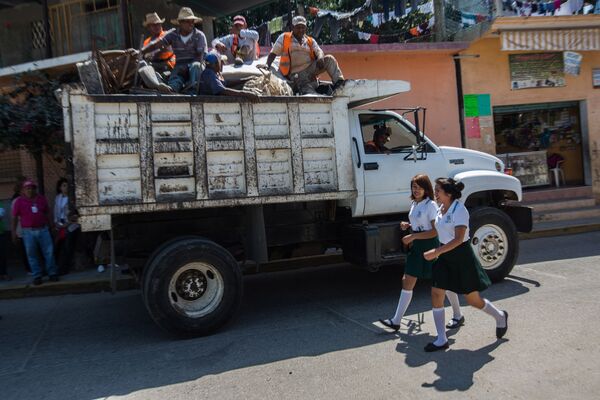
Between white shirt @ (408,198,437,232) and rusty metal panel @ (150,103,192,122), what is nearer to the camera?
white shirt @ (408,198,437,232)

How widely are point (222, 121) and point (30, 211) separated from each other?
4.52 metres

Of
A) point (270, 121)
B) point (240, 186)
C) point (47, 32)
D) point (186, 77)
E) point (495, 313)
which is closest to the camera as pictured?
point (495, 313)

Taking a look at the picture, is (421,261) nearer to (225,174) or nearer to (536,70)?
(225,174)

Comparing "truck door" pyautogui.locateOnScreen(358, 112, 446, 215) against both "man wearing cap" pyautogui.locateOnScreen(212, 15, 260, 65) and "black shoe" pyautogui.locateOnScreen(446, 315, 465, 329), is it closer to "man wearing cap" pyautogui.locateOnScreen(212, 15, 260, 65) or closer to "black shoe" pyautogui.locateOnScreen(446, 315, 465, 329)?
"black shoe" pyautogui.locateOnScreen(446, 315, 465, 329)

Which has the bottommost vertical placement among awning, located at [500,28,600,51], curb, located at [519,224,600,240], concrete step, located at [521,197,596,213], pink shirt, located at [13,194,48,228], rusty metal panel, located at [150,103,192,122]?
curb, located at [519,224,600,240]

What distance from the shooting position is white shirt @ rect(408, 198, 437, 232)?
4695mm

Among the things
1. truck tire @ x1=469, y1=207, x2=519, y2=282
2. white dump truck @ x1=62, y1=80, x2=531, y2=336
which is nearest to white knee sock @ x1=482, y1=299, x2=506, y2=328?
A: white dump truck @ x1=62, y1=80, x2=531, y2=336

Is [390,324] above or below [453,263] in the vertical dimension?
below

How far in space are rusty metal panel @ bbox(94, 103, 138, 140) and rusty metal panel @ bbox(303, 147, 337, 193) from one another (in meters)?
1.83

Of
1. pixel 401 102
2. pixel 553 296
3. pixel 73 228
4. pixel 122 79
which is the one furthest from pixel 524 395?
pixel 401 102

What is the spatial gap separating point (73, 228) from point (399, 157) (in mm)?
5674

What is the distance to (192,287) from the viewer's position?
16.8ft

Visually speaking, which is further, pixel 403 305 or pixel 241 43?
pixel 241 43

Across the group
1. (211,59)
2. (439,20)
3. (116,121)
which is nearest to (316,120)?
(211,59)
